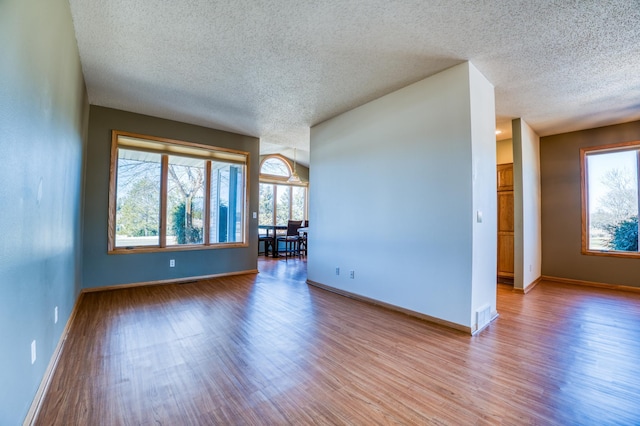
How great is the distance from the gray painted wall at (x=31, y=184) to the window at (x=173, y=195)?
6.57 feet

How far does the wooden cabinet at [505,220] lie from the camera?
16.8ft

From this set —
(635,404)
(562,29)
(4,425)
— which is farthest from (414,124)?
(4,425)

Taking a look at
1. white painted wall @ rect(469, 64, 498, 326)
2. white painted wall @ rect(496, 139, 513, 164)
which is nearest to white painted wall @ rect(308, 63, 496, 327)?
white painted wall @ rect(469, 64, 498, 326)

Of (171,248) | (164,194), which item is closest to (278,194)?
(164,194)

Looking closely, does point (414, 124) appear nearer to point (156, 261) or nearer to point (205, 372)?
point (205, 372)

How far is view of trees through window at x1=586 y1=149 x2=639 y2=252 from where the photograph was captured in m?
4.35

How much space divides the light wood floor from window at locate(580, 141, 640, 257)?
1.50 meters

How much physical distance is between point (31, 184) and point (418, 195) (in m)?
3.14

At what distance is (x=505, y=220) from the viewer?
17.1 ft

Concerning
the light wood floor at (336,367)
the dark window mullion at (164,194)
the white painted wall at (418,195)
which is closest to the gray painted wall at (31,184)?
Result: the light wood floor at (336,367)

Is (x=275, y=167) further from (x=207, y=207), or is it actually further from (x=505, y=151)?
(x=505, y=151)

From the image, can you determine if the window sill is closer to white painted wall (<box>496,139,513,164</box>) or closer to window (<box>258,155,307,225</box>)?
window (<box>258,155,307,225</box>)

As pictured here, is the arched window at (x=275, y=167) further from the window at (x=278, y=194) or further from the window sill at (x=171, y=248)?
the window sill at (x=171, y=248)

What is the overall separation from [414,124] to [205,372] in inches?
123
